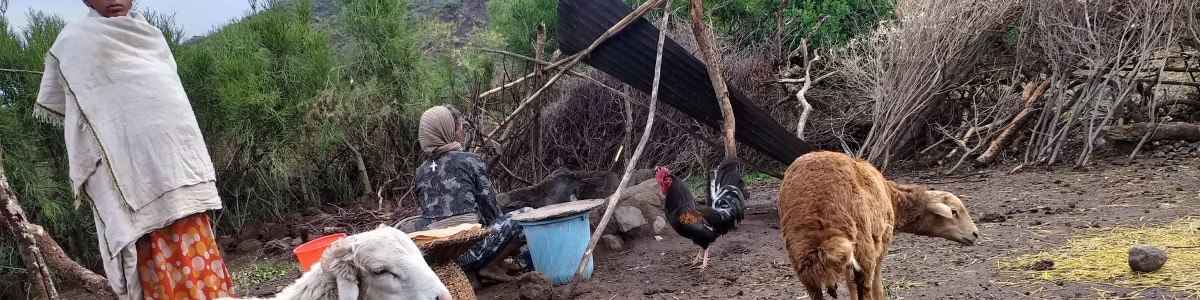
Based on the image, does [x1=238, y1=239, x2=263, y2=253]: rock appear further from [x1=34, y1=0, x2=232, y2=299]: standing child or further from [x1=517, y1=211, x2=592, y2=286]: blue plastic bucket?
[x1=34, y1=0, x2=232, y2=299]: standing child

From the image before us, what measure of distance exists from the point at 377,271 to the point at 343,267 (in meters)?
0.13

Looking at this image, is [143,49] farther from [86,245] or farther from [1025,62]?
[1025,62]

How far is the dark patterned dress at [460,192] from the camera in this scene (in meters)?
5.95

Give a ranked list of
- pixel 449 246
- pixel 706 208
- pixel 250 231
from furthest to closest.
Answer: pixel 250 231, pixel 706 208, pixel 449 246

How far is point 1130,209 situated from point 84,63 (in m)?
7.83

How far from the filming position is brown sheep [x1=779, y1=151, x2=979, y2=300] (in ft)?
13.3

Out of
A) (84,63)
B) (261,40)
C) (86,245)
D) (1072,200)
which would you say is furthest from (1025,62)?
(86,245)

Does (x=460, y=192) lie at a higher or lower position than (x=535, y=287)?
higher

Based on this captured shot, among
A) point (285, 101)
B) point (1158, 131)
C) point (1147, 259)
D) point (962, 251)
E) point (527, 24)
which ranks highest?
point (527, 24)

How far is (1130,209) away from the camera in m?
6.98

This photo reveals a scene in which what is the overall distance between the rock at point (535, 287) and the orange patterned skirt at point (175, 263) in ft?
8.41

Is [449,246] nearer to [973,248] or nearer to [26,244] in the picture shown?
[26,244]

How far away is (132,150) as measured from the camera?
3.48 m

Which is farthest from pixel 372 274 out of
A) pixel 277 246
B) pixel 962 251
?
pixel 277 246
